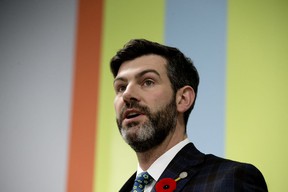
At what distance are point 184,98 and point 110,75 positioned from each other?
52cm

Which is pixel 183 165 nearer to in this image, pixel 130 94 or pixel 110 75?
pixel 130 94

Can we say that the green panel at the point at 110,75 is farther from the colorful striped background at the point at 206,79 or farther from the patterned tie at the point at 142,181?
the patterned tie at the point at 142,181

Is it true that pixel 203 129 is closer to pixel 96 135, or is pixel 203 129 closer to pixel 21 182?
pixel 96 135

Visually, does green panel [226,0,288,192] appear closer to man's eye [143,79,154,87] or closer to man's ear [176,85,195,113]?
man's ear [176,85,195,113]

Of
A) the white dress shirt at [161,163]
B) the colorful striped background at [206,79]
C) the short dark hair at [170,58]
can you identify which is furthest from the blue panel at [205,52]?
the white dress shirt at [161,163]

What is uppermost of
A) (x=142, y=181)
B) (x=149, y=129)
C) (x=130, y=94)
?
(x=130, y=94)

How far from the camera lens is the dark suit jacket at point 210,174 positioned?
92 centimetres

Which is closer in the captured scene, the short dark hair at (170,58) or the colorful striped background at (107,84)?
the short dark hair at (170,58)

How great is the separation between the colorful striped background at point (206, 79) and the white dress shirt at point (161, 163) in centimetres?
29

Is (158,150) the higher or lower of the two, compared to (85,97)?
lower

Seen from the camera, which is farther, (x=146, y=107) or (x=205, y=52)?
(x=205, y=52)

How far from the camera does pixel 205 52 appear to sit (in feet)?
4.99

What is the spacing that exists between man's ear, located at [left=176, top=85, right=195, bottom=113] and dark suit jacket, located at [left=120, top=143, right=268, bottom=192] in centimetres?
14

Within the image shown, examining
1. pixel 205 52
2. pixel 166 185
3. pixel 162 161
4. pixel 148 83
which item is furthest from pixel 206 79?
pixel 166 185
